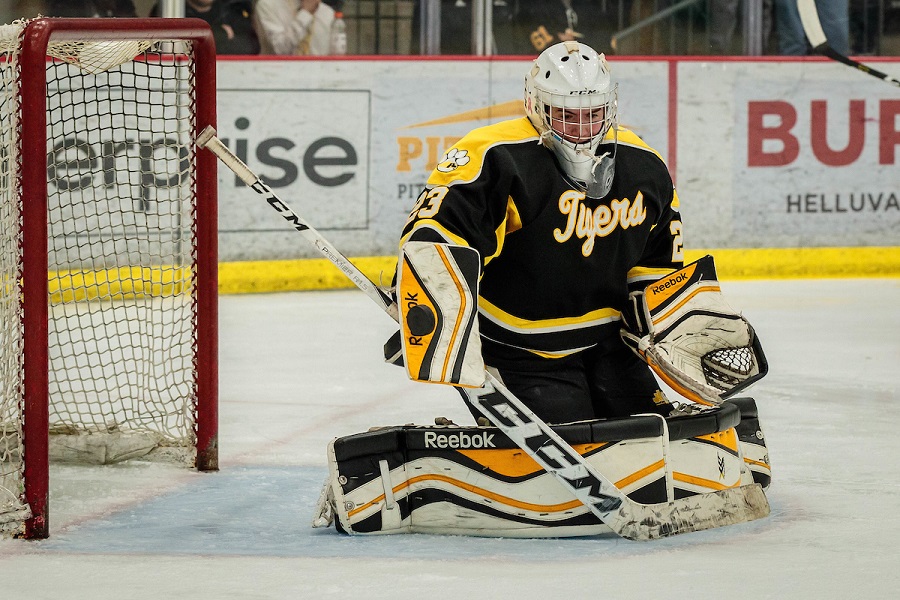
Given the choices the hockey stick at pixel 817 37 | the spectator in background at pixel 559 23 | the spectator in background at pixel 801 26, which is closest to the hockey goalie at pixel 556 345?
the hockey stick at pixel 817 37

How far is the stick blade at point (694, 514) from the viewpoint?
245 centimetres

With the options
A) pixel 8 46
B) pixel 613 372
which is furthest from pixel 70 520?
pixel 613 372

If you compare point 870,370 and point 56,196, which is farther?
point 56,196

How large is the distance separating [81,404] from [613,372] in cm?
157

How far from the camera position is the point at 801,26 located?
6.87 m

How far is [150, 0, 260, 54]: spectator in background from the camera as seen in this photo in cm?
629

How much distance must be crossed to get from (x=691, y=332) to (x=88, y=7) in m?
4.22

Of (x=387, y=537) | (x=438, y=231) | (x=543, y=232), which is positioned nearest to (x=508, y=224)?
(x=543, y=232)

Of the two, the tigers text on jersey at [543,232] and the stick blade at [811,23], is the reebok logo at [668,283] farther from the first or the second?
the stick blade at [811,23]

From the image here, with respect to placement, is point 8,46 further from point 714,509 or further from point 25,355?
point 714,509

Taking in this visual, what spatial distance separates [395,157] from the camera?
6449 millimetres

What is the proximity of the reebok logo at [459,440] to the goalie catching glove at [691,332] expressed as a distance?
1.37ft

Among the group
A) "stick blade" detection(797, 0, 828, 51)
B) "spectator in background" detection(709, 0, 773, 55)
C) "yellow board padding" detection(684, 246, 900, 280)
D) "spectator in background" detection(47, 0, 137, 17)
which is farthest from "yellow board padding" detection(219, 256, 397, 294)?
"stick blade" detection(797, 0, 828, 51)

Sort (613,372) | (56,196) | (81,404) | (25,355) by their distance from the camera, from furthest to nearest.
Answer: (56,196), (81,404), (613,372), (25,355)
